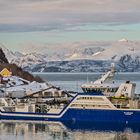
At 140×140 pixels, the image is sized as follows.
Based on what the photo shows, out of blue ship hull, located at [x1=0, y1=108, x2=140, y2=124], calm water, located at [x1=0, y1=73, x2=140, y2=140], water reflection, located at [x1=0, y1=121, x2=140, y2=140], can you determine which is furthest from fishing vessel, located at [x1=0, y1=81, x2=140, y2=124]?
water reflection, located at [x1=0, y1=121, x2=140, y2=140]

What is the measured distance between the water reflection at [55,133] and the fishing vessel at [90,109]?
364 centimetres

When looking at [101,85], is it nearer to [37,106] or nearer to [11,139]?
[37,106]

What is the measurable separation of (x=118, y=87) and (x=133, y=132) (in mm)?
11407

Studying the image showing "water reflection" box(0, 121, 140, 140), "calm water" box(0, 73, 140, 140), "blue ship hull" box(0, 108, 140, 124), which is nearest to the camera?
"water reflection" box(0, 121, 140, 140)

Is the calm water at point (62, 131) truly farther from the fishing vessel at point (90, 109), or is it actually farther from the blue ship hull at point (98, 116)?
the fishing vessel at point (90, 109)

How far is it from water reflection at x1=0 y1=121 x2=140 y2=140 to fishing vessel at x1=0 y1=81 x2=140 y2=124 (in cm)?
364

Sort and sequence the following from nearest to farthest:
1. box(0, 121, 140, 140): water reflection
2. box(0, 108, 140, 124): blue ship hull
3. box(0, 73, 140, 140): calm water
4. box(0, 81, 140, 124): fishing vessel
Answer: box(0, 121, 140, 140): water reflection → box(0, 73, 140, 140): calm water → box(0, 108, 140, 124): blue ship hull → box(0, 81, 140, 124): fishing vessel

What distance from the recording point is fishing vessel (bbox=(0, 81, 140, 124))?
243ft

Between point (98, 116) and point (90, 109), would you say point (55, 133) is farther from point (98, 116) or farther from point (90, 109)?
point (98, 116)

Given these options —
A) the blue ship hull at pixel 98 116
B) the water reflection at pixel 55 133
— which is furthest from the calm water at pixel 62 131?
the blue ship hull at pixel 98 116

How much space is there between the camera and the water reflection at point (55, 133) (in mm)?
62406

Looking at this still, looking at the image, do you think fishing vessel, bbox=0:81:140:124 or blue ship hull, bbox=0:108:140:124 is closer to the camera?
blue ship hull, bbox=0:108:140:124

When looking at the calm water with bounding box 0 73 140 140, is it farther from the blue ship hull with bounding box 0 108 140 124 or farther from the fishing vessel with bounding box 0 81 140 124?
the fishing vessel with bounding box 0 81 140 124

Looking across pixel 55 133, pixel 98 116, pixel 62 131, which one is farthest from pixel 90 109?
pixel 55 133
